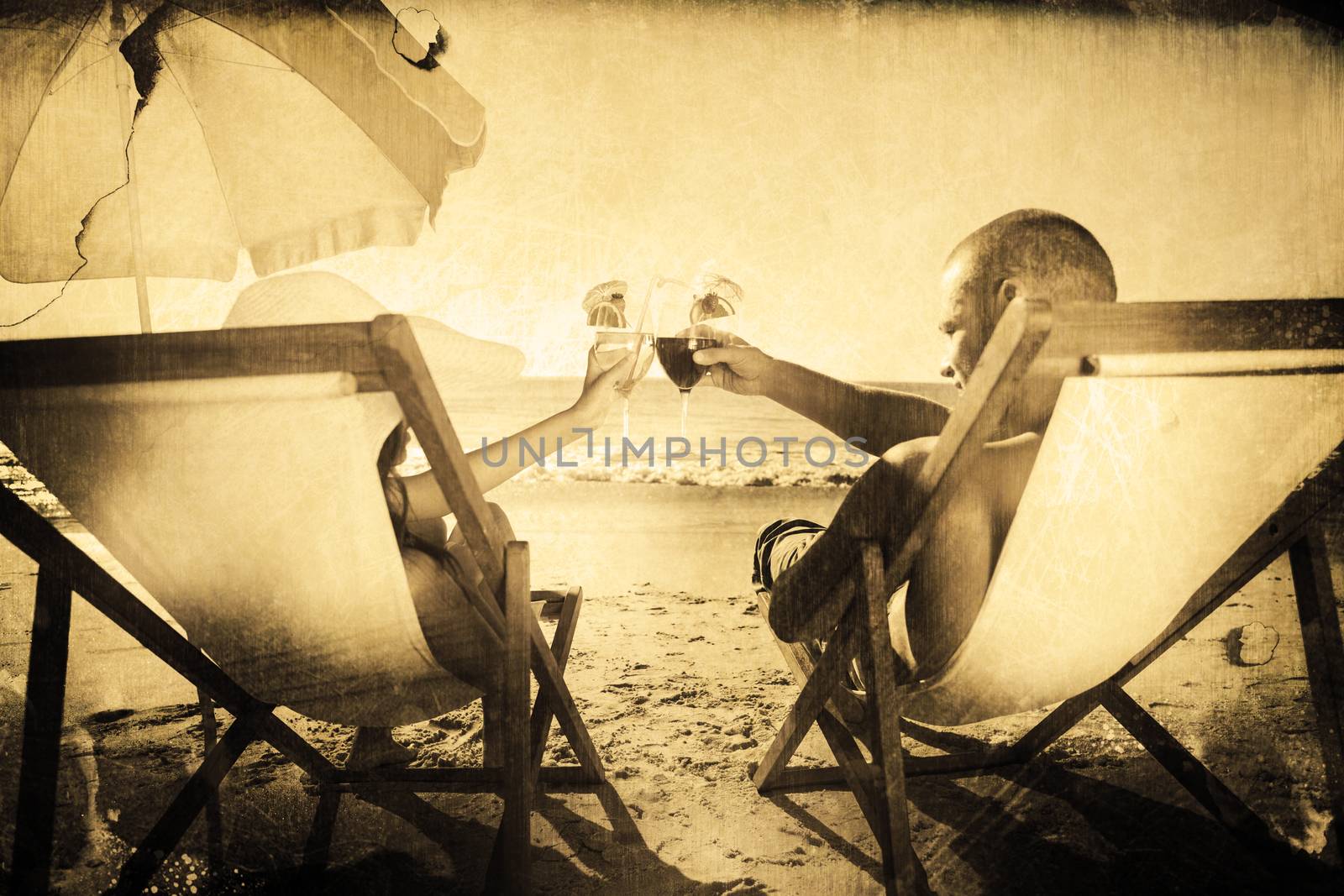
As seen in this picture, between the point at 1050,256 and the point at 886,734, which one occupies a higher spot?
the point at 1050,256

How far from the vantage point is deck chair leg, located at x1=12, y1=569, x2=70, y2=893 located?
1416mm

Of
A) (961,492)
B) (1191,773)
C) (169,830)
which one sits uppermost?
(961,492)

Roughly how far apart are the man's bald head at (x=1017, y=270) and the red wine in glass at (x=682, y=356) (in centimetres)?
70

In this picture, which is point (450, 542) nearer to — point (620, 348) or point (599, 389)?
point (599, 389)

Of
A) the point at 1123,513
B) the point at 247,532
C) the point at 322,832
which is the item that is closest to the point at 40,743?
the point at 247,532

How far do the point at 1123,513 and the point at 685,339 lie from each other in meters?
1.19

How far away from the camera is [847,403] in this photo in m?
2.17

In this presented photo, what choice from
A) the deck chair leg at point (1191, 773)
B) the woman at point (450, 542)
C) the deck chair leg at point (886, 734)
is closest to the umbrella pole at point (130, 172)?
the woman at point (450, 542)

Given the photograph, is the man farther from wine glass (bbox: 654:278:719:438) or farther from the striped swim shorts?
wine glass (bbox: 654:278:719:438)

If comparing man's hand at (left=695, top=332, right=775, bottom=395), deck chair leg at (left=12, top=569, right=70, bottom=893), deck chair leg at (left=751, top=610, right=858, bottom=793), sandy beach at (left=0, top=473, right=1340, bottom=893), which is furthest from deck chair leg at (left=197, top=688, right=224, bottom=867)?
man's hand at (left=695, top=332, right=775, bottom=395)

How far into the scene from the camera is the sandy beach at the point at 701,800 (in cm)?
177

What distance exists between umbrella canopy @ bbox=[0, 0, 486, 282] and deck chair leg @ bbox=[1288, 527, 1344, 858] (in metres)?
2.44

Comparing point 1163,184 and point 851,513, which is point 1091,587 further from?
point 1163,184

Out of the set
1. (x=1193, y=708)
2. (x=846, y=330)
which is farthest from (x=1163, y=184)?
(x=846, y=330)
